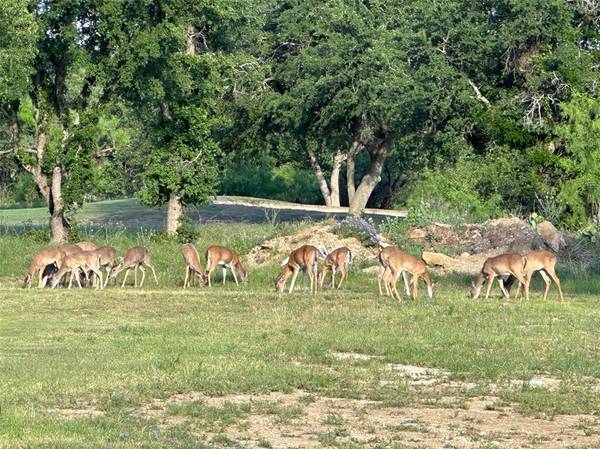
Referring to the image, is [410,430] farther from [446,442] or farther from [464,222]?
[464,222]

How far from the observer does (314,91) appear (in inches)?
2087

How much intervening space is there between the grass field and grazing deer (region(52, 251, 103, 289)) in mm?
1895

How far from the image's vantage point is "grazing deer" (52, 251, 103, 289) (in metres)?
30.8

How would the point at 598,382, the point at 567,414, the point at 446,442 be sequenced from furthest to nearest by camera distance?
the point at 598,382
the point at 567,414
the point at 446,442

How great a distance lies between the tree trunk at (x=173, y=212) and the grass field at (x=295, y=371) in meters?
11.9

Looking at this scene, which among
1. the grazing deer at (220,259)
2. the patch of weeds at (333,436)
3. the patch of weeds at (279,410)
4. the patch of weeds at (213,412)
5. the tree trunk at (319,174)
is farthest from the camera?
the tree trunk at (319,174)

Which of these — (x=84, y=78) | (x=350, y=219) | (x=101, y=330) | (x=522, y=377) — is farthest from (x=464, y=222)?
(x=522, y=377)

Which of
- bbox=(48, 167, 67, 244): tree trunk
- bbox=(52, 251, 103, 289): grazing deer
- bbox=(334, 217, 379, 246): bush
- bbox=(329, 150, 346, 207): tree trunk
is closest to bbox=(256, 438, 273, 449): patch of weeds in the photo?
bbox=(52, 251, 103, 289): grazing deer

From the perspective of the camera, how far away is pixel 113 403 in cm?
1523

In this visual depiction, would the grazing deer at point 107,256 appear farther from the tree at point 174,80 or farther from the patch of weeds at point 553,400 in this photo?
the patch of weeds at point 553,400

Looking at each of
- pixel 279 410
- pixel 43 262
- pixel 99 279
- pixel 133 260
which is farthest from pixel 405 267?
pixel 279 410

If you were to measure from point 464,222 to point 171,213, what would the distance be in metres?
9.17

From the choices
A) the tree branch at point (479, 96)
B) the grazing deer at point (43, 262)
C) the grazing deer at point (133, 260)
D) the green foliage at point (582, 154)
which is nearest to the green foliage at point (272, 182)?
the tree branch at point (479, 96)

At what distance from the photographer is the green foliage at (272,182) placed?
7925cm
